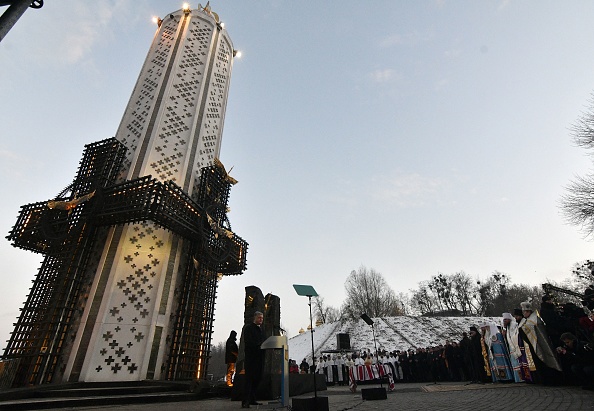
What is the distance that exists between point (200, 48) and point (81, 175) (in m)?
9.63

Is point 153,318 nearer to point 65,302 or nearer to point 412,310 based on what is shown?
point 65,302

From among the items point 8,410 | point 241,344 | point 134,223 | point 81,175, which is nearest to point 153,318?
point 134,223

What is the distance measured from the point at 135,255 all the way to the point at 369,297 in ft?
169

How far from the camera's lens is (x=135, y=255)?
11.3 meters

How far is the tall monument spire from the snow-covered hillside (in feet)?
72.6

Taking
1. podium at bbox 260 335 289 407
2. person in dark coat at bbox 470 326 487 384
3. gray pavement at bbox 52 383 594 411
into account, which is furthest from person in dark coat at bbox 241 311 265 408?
person in dark coat at bbox 470 326 487 384

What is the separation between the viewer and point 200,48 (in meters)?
17.3

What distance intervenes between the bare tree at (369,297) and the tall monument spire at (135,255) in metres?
46.9

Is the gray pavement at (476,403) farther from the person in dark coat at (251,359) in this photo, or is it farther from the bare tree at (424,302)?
the bare tree at (424,302)

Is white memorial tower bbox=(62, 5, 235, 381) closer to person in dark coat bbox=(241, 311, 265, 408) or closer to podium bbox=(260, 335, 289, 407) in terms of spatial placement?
person in dark coat bbox=(241, 311, 265, 408)

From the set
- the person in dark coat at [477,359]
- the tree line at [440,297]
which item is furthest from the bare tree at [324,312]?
the person in dark coat at [477,359]

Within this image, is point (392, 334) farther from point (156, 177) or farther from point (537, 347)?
point (156, 177)

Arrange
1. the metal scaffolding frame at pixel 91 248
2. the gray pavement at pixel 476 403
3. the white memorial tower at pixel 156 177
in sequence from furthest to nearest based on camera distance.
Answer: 1. the white memorial tower at pixel 156 177
2. the metal scaffolding frame at pixel 91 248
3. the gray pavement at pixel 476 403

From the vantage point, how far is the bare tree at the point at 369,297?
55656mm
